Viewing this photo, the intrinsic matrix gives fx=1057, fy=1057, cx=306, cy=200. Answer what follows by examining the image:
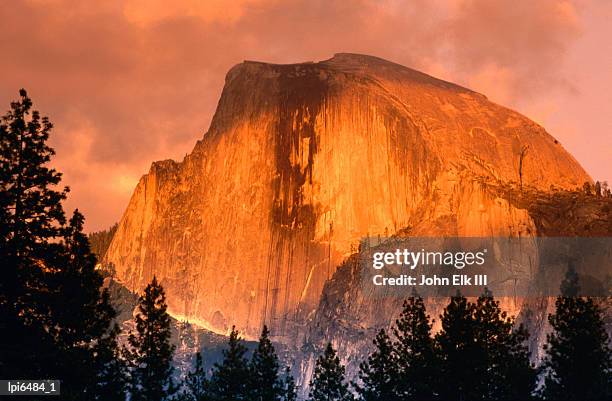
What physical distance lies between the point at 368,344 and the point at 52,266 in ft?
352

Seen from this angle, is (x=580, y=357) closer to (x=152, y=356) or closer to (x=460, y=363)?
(x=460, y=363)

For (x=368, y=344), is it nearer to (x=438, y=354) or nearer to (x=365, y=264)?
(x=365, y=264)

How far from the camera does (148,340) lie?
87188mm

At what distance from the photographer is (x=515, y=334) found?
82125mm

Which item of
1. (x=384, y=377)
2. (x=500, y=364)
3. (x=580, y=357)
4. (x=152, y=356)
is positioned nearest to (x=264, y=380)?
(x=384, y=377)

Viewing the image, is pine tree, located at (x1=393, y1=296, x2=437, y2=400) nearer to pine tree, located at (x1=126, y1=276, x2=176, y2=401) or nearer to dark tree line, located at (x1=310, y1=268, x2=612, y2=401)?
dark tree line, located at (x1=310, y1=268, x2=612, y2=401)

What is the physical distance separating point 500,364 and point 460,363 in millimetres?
3821

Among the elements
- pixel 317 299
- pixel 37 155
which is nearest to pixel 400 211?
pixel 317 299

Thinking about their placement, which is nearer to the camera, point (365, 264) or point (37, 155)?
point (37, 155)

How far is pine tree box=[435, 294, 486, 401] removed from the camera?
78000 mm

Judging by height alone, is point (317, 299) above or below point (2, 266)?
above

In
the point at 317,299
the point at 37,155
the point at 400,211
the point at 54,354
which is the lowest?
the point at 54,354

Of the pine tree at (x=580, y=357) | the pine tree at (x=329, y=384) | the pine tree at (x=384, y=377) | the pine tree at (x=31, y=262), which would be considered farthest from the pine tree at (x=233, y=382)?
the pine tree at (x=31, y=262)

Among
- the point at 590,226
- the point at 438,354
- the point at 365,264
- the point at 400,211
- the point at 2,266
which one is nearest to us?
the point at 2,266
